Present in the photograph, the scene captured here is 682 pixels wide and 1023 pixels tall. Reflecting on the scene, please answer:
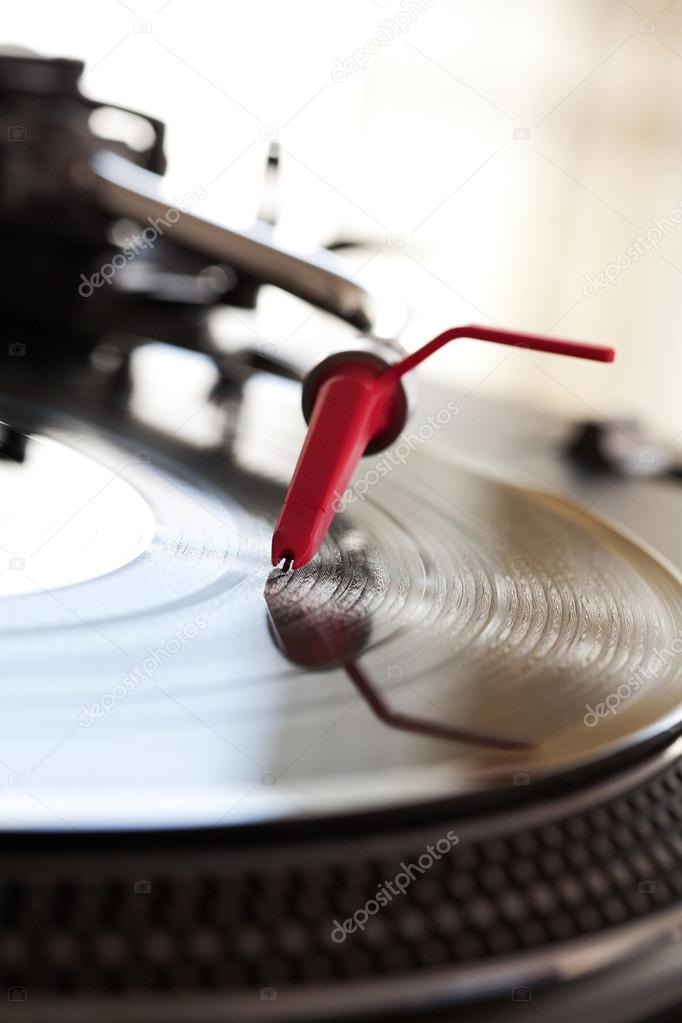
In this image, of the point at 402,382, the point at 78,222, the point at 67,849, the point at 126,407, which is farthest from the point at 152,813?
the point at 78,222

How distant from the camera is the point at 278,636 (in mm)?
422

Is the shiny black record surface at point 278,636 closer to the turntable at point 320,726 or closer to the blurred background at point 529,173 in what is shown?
the turntable at point 320,726

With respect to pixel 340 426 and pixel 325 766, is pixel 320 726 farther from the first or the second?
pixel 340 426

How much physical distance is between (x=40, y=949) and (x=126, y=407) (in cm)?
50

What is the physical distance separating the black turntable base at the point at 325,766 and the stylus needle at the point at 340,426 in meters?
0.02

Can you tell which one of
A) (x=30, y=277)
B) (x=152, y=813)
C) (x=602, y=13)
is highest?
(x=602, y=13)

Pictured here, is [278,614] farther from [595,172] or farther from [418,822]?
[595,172]

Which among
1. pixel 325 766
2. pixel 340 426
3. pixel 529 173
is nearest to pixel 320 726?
pixel 325 766

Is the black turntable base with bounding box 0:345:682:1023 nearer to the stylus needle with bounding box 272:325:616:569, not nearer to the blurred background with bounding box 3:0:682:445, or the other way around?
the stylus needle with bounding box 272:325:616:569

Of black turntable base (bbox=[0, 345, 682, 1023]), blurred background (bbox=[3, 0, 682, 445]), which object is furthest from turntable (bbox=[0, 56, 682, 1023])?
blurred background (bbox=[3, 0, 682, 445])

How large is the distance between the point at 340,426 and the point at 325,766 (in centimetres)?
21

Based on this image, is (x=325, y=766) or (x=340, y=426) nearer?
(x=325, y=766)

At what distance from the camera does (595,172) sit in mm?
3787

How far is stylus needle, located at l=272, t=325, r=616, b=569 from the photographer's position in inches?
19.3
